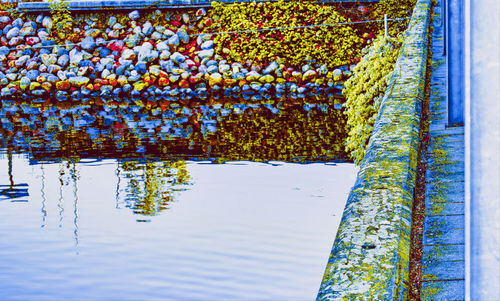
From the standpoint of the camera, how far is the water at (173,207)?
20.7 feet

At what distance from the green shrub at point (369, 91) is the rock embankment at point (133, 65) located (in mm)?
9703

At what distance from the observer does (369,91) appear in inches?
288

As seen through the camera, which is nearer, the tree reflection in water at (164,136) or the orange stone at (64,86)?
the tree reflection in water at (164,136)

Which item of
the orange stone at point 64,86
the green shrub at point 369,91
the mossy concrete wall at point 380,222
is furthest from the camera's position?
the orange stone at point 64,86

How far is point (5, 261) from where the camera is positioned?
6.98 m

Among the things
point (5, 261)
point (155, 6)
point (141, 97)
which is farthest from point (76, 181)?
point (155, 6)

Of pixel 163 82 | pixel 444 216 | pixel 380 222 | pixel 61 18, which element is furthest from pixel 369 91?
pixel 61 18

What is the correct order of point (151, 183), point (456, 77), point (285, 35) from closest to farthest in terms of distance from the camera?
point (456, 77), point (151, 183), point (285, 35)

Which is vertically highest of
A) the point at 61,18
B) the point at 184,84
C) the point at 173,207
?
the point at 61,18

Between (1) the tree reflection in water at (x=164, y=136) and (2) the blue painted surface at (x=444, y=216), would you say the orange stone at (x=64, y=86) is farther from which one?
(2) the blue painted surface at (x=444, y=216)

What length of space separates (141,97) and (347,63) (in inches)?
218

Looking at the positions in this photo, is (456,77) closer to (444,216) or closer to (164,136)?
(444,216)
